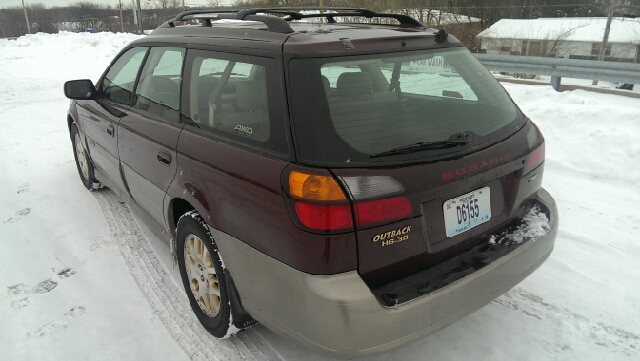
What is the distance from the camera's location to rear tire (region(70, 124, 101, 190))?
4812mm

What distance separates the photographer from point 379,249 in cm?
191

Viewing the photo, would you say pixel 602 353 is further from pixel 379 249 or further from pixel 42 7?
pixel 42 7

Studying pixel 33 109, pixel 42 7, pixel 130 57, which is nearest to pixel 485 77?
pixel 130 57

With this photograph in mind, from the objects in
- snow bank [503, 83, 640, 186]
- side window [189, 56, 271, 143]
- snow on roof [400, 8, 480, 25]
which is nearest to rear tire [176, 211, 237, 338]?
side window [189, 56, 271, 143]

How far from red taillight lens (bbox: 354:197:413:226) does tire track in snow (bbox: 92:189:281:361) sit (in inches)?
45.0

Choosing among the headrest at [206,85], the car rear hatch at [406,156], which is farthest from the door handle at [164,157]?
the car rear hatch at [406,156]

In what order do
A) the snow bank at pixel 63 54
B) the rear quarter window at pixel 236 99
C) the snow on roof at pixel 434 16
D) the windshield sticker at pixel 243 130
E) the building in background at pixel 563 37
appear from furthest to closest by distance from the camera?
the building in background at pixel 563 37, the snow on roof at pixel 434 16, the snow bank at pixel 63 54, the windshield sticker at pixel 243 130, the rear quarter window at pixel 236 99

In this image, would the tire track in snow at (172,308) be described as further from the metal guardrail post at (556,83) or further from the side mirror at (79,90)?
the metal guardrail post at (556,83)

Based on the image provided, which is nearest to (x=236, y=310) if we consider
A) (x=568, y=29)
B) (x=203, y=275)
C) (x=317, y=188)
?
(x=203, y=275)

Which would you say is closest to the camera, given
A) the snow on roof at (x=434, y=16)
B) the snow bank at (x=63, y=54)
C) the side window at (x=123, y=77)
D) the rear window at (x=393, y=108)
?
the rear window at (x=393, y=108)

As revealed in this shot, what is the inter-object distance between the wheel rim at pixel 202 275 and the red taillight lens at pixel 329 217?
0.91 metres

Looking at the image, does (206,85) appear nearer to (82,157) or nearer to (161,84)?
(161,84)

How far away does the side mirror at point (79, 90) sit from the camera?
4027mm

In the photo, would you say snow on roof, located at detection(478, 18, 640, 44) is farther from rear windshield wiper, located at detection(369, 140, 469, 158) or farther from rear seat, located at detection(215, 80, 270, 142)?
rear seat, located at detection(215, 80, 270, 142)
